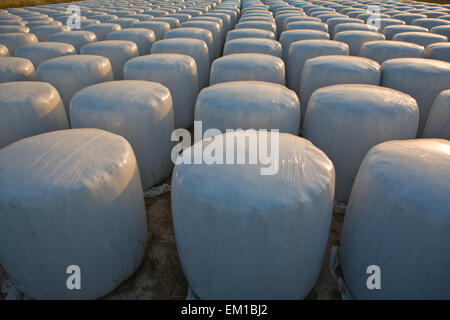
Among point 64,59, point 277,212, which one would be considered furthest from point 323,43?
point 277,212

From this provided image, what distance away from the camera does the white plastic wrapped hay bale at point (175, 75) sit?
2031 millimetres

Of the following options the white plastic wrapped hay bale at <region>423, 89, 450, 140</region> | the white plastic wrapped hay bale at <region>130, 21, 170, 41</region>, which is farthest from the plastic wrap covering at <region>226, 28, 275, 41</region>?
the white plastic wrapped hay bale at <region>423, 89, 450, 140</region>

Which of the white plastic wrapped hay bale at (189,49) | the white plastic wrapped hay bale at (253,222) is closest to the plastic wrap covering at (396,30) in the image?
the white plastic wrapped hay bale at (189,49)

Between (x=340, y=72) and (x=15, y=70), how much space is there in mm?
2184

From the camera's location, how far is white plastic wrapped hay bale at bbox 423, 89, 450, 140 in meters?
1.45

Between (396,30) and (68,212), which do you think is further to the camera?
(396,30)

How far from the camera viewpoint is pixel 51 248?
36.7 inches

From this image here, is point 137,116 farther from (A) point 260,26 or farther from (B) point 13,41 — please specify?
(A) point 260,26

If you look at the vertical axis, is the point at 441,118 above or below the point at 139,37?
below

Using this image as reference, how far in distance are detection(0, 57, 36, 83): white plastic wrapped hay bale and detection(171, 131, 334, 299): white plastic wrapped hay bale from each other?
184cm

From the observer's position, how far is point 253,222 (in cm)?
78

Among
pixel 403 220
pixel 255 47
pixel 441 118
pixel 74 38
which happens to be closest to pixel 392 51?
pixel 255 47

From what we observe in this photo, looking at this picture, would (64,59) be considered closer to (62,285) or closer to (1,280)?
(1,280)

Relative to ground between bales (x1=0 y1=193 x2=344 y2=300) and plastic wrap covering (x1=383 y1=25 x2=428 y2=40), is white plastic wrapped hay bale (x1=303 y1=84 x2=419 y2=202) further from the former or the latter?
plastic wrap covering (x1=383 y1=25 x2=428 y2=40)
